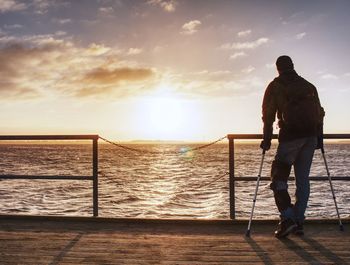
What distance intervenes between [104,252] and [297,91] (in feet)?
9.45

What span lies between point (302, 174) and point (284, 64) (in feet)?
4.55

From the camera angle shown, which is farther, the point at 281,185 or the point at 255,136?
the point at 255,136

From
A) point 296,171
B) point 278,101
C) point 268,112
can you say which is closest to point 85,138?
point 268,112

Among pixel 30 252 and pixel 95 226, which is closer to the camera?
pixel 30 252

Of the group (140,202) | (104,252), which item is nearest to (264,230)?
(104,252)

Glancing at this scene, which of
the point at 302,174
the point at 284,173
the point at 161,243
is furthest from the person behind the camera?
the point at 302,174

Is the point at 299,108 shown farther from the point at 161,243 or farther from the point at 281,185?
the point at 161,243

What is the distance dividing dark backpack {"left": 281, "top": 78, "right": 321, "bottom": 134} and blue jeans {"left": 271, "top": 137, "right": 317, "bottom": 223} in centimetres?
18

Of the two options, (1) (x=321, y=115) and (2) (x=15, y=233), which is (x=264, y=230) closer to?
Result: (1) (x=321, y=115)

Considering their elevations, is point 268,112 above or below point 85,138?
above

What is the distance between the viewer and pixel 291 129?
5.52 meters

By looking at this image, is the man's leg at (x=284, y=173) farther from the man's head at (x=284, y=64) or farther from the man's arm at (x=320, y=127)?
the man's head at (x=284, y=64)

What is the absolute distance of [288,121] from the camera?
5.47m

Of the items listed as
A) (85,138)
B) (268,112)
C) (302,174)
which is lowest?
(302,174)
